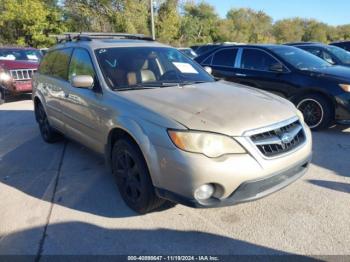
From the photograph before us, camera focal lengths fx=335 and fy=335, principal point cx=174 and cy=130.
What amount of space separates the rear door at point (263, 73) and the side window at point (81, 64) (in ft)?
11.8

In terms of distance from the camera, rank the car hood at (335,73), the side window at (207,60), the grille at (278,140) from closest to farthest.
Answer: the grille at (278,140) < the car hood at (335,73) < the side window at (207,60)

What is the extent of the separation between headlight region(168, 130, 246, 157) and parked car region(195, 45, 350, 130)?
3.72 meters

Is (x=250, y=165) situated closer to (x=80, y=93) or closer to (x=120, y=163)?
(x=120, y=163)

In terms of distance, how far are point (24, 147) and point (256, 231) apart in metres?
4.31

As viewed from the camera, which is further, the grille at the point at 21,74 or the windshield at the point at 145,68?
the grille at the point at 21,74

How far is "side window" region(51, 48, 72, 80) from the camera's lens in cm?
474

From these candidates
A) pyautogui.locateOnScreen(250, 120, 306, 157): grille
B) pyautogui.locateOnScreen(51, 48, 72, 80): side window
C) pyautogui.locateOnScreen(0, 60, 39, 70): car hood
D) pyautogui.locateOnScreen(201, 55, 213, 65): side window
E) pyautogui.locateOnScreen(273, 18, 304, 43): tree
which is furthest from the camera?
pyautogui.locateOnScreen(273, 18, 304, 43): tree

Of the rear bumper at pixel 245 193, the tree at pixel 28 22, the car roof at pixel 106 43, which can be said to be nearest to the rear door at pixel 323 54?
the car roof at pixel 106 43

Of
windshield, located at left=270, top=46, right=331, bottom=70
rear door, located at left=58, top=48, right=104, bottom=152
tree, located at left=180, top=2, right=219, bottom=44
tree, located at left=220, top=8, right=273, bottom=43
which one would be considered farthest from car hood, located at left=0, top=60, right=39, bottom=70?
tree, located at left=220, top=8, right=273, bottom=43

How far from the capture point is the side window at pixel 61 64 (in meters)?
4.74

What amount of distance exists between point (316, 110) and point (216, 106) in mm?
3514

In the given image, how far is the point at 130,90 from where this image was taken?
360 centimetres

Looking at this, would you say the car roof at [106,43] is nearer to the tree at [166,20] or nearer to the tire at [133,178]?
the tire at [133,178]

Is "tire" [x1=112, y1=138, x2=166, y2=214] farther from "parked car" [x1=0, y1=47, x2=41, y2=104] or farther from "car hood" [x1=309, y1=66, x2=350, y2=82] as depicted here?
"parked car" [x1=0, y1=47, x2=41, y2=104]
